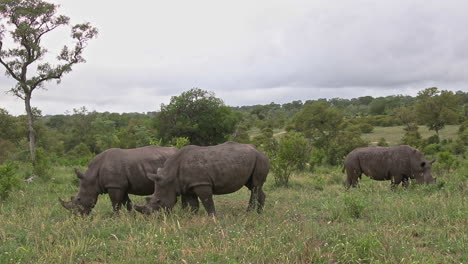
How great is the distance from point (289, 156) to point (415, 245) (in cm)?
974

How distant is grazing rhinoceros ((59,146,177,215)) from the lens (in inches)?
355

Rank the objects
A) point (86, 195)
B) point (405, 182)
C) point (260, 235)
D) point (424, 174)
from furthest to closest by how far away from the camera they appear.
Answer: point (405, 182)
point (424, 174)
point (86, 195)
point (260, 235)

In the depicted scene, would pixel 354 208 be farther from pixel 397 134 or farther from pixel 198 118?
pixel 397 134

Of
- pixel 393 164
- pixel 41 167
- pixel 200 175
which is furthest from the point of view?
pixel 41 167

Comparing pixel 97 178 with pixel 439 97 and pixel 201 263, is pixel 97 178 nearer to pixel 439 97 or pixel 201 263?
Answer: pixel 201 263

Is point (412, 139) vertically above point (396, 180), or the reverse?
point (396, 180)

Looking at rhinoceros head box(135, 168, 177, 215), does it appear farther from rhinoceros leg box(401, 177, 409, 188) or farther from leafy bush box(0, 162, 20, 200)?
rhinoceros leg box(401, 177, 409, 188)

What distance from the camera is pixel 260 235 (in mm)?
6527

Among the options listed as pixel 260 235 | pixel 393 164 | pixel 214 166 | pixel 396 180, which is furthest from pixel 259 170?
pixel 396 180

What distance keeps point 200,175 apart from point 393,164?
764 centimetres

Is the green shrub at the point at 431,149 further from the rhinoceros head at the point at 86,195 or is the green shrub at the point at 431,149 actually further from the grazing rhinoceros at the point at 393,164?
the rhinoceros head at the point at 86,195

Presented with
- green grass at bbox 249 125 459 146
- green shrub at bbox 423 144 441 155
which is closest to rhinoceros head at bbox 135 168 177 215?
green shrub at bbox 423 144 441 155

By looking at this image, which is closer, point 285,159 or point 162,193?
point 162,193

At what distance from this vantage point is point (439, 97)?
133ft
